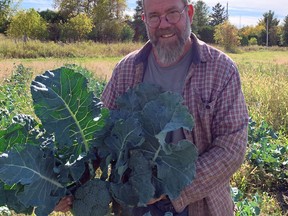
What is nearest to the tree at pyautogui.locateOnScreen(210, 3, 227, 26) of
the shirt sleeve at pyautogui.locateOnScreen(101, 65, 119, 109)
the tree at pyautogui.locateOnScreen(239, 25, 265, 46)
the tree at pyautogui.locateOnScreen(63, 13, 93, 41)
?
the tree at pyautogui.locateOnScreen(239, 25, 265, 46)

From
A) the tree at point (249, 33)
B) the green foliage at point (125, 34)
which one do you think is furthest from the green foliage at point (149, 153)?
the tree at point (249, 33)

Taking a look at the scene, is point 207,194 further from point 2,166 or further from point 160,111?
point 2,166

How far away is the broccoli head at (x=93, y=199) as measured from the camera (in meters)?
1.50

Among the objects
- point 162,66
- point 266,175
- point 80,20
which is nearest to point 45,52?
point 80,20

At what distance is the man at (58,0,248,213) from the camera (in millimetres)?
1913

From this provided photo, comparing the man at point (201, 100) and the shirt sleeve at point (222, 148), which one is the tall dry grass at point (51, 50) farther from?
the shirt sleeve at point (222, 148)

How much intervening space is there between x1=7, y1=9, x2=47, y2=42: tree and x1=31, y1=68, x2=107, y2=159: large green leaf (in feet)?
105

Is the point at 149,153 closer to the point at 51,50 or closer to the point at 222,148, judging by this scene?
the point at 222,148

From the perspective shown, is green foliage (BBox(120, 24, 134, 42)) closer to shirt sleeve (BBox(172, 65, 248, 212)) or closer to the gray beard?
the gray beard

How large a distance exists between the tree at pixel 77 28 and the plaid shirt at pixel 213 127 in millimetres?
33908

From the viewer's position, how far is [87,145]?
1.58 m

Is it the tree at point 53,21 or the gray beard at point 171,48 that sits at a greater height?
the tree at point 53,21

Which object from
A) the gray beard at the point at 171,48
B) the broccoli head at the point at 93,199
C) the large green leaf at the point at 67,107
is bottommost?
the broccoli head at the point at 93,199

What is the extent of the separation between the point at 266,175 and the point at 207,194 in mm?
2822
